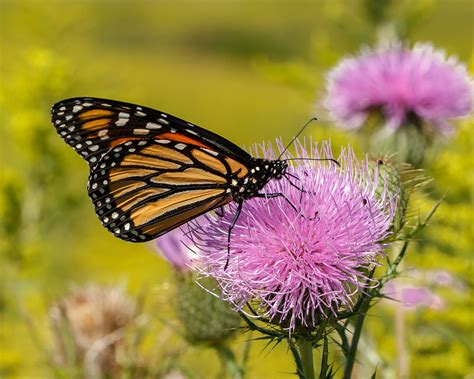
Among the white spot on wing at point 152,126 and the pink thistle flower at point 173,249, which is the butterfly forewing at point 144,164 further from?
the pink thistle flower at point 173,249

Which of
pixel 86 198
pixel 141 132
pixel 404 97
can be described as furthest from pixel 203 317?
pixel 86 198

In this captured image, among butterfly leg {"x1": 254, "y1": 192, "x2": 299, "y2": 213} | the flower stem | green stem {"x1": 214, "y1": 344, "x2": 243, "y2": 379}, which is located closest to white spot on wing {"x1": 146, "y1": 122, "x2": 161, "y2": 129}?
butterfly leg {"x1": 254, "y1": 192, "x2": 299, "y2": 213}

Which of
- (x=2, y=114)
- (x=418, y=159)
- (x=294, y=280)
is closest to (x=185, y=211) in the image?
(x=294, y=280)

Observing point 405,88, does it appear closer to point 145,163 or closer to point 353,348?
point 145,163

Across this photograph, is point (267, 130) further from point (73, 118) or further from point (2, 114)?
point (73, 118)

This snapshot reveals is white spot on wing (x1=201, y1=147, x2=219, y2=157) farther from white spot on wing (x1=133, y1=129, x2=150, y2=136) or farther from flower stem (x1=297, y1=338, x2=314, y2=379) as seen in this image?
flower stem (x1=297, y1=338, x2=314, y2=379)

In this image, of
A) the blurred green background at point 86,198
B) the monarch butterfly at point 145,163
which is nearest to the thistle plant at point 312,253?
the blurred green background at point 86,198

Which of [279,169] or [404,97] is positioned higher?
[404,97]
